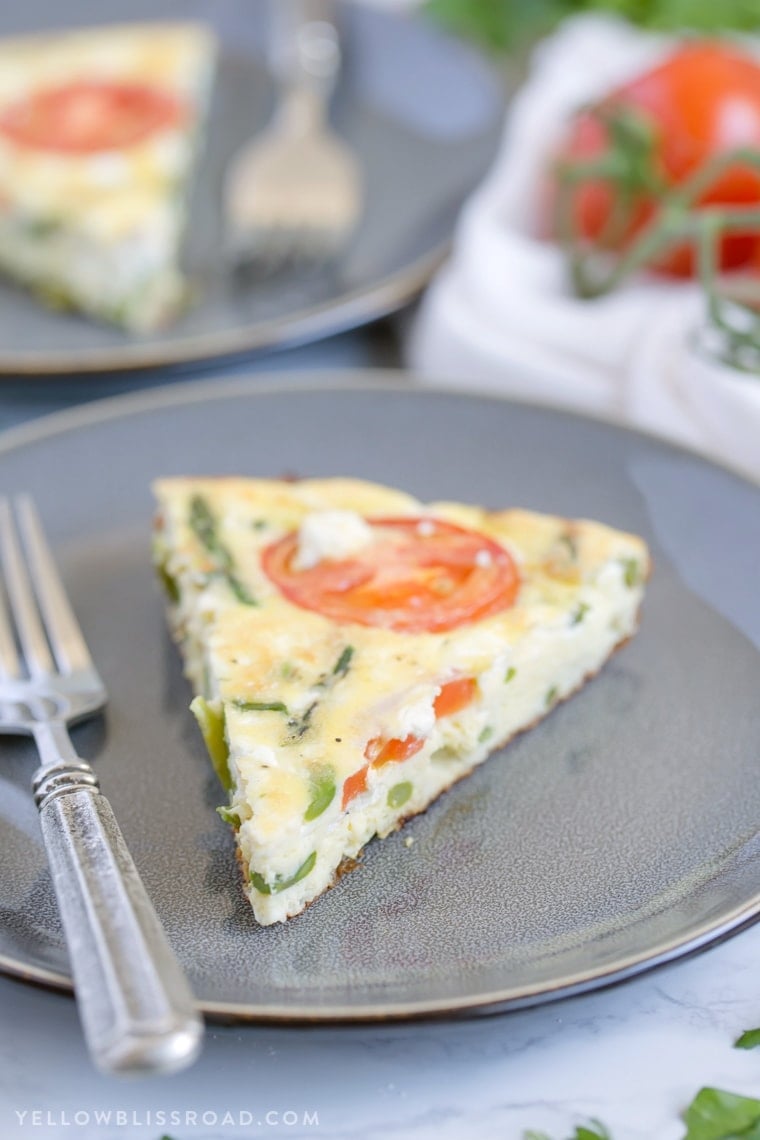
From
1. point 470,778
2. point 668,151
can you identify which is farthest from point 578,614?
point 668,151

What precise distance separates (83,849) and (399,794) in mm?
702

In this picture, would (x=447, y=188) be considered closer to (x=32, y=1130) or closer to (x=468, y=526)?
(x=468, y=526)

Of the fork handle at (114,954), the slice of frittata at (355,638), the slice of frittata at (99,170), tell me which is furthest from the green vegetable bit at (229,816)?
the slice of frittata at (99,170)

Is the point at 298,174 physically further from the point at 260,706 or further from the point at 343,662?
the point at 260,706

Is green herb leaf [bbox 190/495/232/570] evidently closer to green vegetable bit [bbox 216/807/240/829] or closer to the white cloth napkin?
green vegetable bit [bbox 216/807/240/829]

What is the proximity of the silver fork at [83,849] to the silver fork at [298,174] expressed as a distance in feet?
5.91

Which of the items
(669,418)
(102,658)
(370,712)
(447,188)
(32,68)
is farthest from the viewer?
(32,68)

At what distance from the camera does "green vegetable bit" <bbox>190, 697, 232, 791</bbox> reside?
2.64m

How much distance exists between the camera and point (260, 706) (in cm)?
259

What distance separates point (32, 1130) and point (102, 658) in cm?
113

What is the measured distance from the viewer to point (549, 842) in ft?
8.50

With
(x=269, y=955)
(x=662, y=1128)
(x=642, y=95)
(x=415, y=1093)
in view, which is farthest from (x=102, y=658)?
(x=642, y=95)

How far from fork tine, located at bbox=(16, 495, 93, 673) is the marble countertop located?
2.56ft

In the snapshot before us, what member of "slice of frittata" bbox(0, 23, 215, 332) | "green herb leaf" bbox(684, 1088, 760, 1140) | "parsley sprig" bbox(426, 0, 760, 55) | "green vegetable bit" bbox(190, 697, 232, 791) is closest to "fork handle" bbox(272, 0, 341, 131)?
"slice of frittata" bbox(0, 23, 215, 332)
